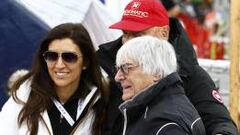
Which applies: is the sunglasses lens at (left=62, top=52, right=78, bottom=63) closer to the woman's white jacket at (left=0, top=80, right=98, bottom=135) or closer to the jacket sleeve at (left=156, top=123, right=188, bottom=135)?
the woman's white jacket at (left=0, top=80, right=98, bottom=135)

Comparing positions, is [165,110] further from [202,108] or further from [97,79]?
[97,79]

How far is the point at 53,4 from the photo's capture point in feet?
15.3

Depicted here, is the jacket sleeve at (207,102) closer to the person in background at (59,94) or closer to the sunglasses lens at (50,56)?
the person in background at (59,94)

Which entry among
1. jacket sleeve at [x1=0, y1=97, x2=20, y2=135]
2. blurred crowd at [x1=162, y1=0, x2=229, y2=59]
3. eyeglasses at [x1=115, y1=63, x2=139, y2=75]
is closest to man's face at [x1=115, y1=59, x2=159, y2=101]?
eyeglasses at [x1=115, y1=63, x2=139, y2=75]

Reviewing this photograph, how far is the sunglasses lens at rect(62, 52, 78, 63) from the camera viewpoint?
3154mm

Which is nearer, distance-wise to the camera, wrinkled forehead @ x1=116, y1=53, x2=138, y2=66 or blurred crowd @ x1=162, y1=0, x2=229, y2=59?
wrinkled forehead @ x1=116, y1=53, x2=138, y2=66

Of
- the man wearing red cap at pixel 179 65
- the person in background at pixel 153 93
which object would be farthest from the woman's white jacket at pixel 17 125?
the person in background at pixel 153 93

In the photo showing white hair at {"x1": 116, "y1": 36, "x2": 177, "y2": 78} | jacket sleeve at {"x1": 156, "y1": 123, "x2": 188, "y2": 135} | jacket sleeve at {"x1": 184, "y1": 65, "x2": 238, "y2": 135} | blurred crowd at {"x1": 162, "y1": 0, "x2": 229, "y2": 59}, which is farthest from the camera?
blurred crowd at {"x1": 162, "y1": 0, "x2": 229, "y2": 59}

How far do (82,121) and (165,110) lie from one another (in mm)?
823

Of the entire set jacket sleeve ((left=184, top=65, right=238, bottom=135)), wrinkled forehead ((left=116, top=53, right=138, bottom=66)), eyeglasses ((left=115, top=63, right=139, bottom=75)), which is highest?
wrinkled forehead ((left=116, top=53, right=138, bottom=66))

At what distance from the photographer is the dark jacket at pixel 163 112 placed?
93.9 inches

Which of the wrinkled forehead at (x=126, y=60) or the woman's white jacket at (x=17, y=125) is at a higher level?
the wrinkled forehead at (x=126, y=60)

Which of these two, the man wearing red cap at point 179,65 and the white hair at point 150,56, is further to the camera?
the man wearing red cap at point 179,65

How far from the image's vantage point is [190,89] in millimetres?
3053
